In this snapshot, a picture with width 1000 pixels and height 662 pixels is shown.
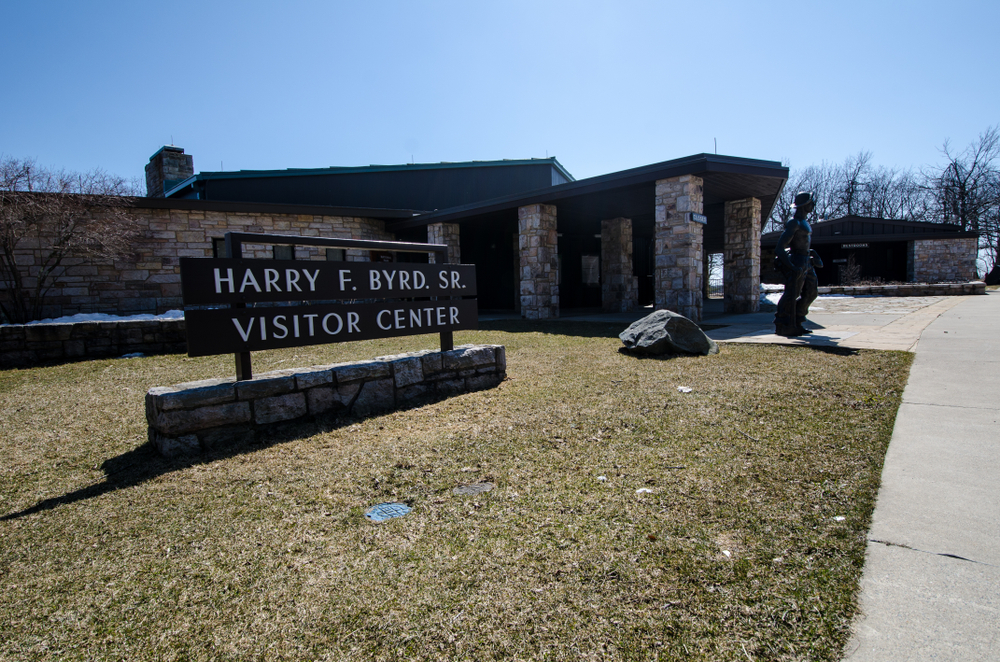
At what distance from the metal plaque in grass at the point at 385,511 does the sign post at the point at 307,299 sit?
1.92m

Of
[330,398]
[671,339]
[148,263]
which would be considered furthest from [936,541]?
[148,263]

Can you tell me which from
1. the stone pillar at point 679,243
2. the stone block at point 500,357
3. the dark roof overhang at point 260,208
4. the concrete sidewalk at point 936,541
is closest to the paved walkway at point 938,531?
the concrete sidewalk at point 936,541

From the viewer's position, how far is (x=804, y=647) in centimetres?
163

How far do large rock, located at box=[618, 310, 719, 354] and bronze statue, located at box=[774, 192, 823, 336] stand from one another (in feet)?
6.25

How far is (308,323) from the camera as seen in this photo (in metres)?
4.42

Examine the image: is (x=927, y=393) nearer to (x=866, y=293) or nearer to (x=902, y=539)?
(x=902, y=539)

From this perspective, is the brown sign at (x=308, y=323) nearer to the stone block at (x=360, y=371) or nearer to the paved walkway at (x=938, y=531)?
the stone block at (x=360, y=371)

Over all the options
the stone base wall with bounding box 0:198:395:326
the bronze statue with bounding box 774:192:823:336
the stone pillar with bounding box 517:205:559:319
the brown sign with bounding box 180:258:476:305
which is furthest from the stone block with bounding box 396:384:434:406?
the stone pillar with bounding box 517:205:559:319

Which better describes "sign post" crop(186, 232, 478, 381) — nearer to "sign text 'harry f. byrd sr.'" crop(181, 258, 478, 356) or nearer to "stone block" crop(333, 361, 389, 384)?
"sign text 'harry f. byrd sr.'" crop(181, 258, 478, 356)

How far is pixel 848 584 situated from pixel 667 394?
3077mm

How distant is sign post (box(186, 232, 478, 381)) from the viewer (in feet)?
12.6

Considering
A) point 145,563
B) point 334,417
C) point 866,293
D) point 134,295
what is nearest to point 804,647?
point 145,563

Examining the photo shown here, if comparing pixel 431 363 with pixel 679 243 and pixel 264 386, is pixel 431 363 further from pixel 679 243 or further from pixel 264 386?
pixel 679 243

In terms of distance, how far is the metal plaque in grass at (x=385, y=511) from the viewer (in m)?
2.69
